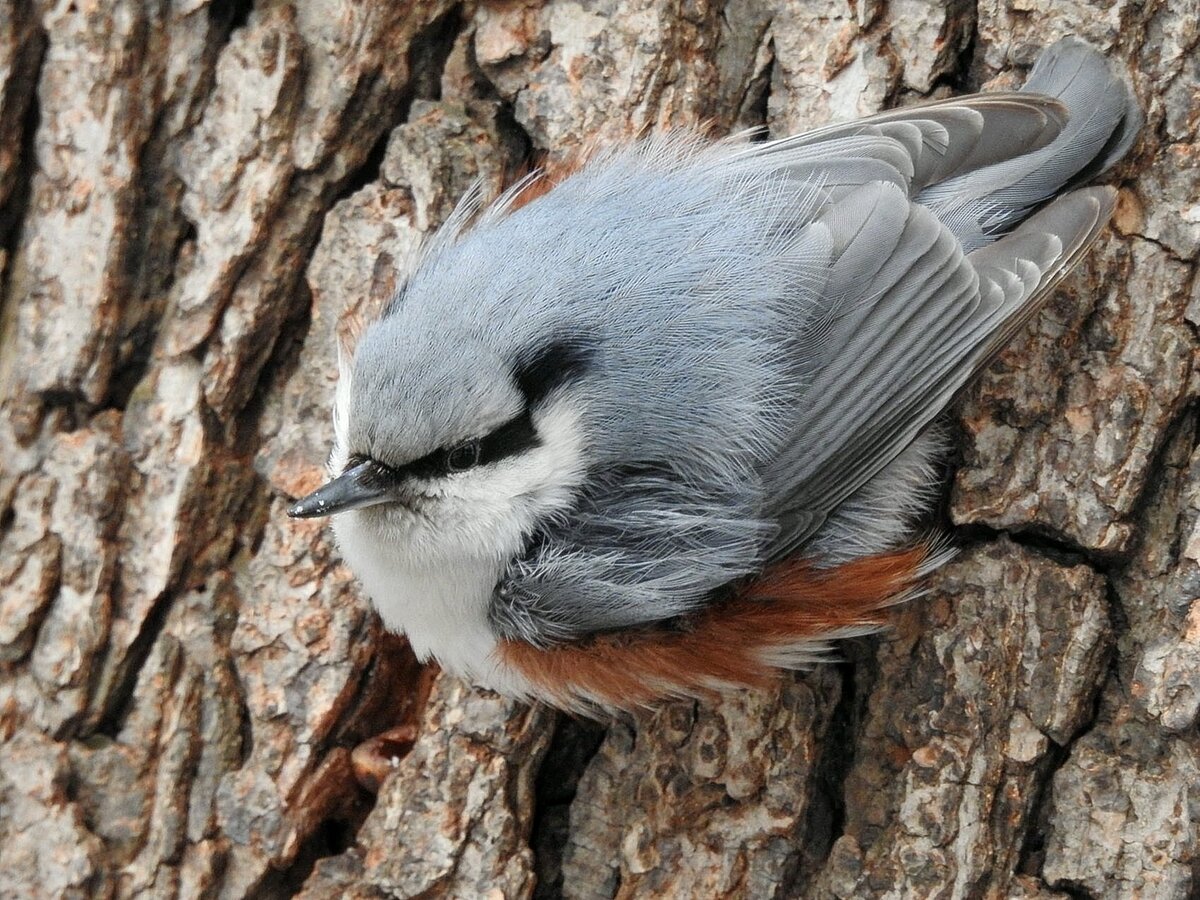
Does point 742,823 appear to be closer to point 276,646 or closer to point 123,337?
point 276,646

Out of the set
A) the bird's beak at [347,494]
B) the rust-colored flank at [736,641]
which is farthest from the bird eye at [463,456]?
the rust-colored flank at [736,641]

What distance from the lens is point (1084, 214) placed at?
85.5 inches

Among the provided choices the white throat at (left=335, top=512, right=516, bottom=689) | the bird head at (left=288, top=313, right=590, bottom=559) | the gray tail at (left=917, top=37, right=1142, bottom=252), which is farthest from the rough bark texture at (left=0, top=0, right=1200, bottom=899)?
the bird head at (left=288, top=313, right=590, bottom=559)

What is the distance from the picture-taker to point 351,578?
8.23 ft

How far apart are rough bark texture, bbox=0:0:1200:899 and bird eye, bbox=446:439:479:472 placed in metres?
0.45

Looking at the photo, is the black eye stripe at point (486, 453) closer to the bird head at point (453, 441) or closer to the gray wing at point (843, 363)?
the bird head at point (453, 441)

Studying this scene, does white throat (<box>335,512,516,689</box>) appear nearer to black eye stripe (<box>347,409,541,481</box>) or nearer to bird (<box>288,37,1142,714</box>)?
bird (<box>288,37,1142,714</box>)

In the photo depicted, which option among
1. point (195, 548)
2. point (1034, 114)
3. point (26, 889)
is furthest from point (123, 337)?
point (1034, 114)

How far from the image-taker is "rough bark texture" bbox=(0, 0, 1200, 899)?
7.06 ft

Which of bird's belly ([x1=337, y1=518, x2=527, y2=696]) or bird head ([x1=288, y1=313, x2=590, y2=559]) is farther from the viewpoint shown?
bird's belly ([x1=337, y1=518, x2=527, y2=696])

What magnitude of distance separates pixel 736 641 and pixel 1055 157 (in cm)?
98

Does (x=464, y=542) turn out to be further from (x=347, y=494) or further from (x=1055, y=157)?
(x=1055, y=157)

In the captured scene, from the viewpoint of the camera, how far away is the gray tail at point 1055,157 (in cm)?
221

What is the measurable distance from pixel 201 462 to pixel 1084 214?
1679 mm
